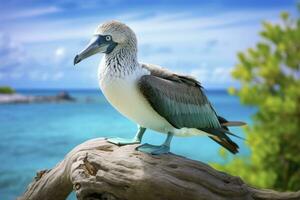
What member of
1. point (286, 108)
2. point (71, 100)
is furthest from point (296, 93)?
point (71, 100)

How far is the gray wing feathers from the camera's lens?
3678 millimetres

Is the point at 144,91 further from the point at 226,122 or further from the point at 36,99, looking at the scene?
the point at 36,99

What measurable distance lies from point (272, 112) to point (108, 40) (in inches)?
201

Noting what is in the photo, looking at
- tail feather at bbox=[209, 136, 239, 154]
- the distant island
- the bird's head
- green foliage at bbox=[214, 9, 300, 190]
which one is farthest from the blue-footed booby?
the distant island

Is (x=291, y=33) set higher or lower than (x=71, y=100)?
higher

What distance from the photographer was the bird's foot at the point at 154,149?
3875 millimetres

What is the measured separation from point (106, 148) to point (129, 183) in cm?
56

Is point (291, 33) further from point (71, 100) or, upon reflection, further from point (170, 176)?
point (71, 100)

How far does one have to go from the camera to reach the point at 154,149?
153 inches

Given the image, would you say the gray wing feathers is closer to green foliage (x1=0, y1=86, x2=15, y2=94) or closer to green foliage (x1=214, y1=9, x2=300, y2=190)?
green foliage (x1=214, y1=9, x2=300, y2=190)

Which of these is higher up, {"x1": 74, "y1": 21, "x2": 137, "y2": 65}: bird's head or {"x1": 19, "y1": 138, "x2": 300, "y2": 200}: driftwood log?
{"x1": 74, "y1": 21, "x2": 137, "y2": 65}: bird's head

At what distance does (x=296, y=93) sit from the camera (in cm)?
797

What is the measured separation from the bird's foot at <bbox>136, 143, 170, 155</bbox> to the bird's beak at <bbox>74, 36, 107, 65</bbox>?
2.83ft

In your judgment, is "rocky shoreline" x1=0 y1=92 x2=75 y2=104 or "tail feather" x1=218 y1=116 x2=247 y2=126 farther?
"rocky shoreline" x1=0 y1=92 x2=75 y2=104
